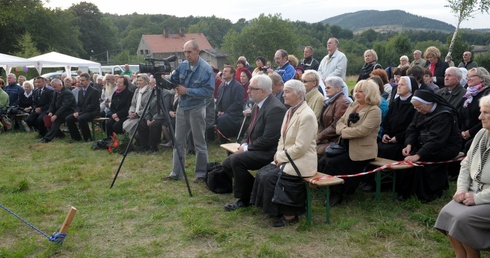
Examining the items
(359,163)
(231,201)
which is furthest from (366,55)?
(231,201)

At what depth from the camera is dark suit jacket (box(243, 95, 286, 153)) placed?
16.7 ft

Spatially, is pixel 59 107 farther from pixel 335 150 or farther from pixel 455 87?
pixel 455 87

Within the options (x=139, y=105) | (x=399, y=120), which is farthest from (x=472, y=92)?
(x=139, y=105)

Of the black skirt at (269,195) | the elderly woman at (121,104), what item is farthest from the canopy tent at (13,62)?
the black skirt at (269,195)

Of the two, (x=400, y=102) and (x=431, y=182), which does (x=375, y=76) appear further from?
(x=431, y=182)

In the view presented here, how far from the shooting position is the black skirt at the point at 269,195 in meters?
4.57

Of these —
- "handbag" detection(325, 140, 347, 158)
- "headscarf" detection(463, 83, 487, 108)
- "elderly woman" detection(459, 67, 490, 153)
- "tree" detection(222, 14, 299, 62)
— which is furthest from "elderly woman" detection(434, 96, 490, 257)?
"tree" detection(222, 14, 299, 62)

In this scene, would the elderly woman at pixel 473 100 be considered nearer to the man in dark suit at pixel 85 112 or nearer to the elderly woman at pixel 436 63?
the elderly woman at pixel 436 63

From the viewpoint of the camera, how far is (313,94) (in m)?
5.82

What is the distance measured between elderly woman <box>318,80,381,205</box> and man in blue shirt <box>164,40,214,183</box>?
185 cm

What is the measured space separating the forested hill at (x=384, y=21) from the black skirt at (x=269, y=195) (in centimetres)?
13783

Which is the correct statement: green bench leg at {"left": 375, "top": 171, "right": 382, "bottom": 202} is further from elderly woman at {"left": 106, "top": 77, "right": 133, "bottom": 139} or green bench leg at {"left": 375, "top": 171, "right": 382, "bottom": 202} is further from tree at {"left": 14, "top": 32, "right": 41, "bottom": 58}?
tree at {"left": 14, "top": 32, "right": 41, "bottom": 58}

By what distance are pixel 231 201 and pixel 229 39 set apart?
72245mm

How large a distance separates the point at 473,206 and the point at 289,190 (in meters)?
1.70
